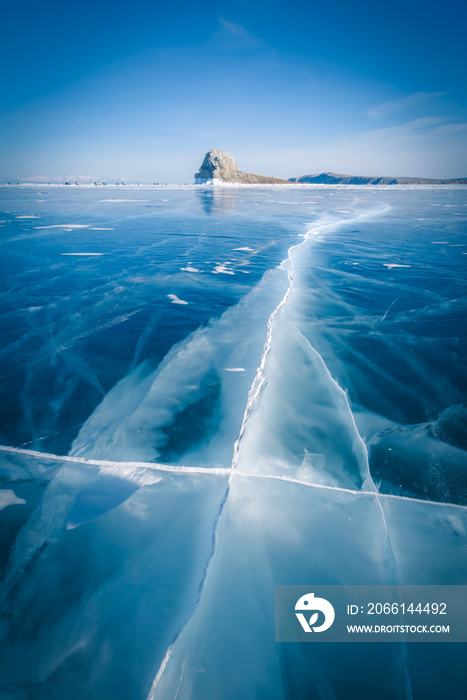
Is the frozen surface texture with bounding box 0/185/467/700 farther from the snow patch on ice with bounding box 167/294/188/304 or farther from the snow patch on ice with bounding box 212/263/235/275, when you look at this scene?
the snow patch on ice with bounding box 212/263/235/275

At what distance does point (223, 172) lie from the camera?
111 metres

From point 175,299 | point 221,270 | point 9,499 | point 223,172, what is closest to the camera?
point 9,499

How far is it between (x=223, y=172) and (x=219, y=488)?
129 meters

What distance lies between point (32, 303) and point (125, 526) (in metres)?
5.30

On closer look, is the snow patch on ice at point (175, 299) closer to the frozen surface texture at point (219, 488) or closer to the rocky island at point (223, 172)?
the frozen surface texture at point (219, 488)

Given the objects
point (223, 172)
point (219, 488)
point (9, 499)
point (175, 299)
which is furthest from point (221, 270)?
point (223, 172)

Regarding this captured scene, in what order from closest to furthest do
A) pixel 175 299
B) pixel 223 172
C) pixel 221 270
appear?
pixel 175 299
pixel 221 270
pixel 223 172

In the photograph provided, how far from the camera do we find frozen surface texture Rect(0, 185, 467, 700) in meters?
1.49

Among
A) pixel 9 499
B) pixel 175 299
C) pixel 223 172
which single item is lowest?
pixel 9 499

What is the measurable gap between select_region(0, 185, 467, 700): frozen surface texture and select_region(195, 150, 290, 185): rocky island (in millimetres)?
119497

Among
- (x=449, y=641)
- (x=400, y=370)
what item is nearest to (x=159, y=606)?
(x=449, y=641)

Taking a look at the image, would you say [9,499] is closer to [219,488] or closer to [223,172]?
[219,488]

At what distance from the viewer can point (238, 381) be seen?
3.40 m

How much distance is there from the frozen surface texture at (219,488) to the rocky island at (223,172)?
119 m
